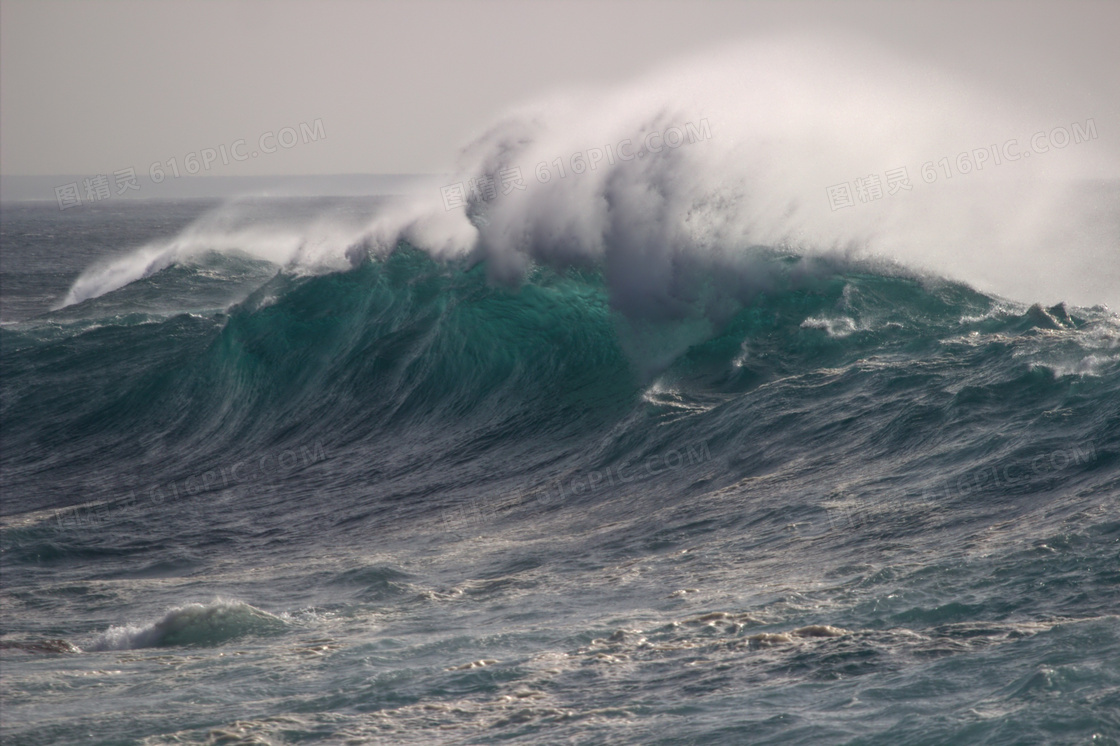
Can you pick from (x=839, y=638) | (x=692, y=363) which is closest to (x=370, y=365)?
(x=692, y=363)

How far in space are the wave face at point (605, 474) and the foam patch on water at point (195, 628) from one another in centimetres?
4

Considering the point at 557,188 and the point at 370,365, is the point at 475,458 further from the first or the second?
the point at 557,188

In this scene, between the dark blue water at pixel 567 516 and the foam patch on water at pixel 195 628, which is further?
the foam patch on water at pixel 195 628

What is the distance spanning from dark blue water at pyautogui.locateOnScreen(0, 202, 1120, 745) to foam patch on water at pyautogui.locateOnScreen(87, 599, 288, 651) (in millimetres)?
30

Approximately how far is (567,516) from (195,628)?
3.71 meters

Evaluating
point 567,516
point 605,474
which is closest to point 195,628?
point 567,516

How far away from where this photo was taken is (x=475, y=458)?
11.8 metres

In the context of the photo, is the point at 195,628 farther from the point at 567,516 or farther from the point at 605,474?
the point at 605,474

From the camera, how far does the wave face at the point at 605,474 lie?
524 centimetres

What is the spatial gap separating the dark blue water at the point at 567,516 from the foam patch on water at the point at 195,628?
0.03 meters

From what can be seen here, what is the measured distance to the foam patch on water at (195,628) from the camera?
22.4ft

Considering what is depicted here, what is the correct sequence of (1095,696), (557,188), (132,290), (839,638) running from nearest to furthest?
1. (1095,696)
2. (839,638)
3. (557,188)
4. (132,290)

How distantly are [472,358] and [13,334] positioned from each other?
1100 cm

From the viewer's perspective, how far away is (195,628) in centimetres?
694
